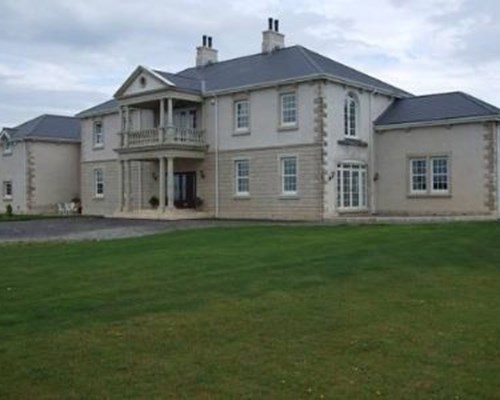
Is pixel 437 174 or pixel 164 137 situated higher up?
pixel 164 137

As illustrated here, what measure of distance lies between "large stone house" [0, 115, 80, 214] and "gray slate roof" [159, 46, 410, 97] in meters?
12.8

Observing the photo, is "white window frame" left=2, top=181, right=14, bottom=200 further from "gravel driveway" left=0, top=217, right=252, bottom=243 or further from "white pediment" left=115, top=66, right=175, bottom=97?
"gravel driveway" left=0, top=217, right=252, bottom=243

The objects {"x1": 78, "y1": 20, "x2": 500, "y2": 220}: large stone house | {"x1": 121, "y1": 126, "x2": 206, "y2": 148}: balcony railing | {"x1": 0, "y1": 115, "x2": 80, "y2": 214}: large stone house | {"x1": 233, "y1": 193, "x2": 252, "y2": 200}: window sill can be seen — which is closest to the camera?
{"x1": 78, "y1": 20, "x2": 500, "y2": 220}: large stone house

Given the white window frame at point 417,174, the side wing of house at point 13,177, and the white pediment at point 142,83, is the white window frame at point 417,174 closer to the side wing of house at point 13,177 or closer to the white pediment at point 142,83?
the white pediment at point 142,83

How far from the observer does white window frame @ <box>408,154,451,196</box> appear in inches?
1189

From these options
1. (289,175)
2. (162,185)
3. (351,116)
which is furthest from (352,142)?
(162,185)

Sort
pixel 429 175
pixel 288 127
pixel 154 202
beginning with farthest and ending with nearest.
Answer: pixel 154 202 → pixel 288 127 → pixel 429 175

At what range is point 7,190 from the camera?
47281 millimetres

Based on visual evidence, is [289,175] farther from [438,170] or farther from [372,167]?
[438,170]

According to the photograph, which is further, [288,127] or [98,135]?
[98,135]

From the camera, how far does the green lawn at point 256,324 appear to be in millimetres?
6102

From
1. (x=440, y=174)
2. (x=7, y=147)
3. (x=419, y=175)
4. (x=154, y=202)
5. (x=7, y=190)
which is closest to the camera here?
(x=440, y=174)

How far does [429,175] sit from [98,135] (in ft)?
66.5

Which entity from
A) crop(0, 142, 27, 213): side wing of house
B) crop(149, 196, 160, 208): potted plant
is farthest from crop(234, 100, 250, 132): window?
crop(0, 142, 27, 213): side wing of house
